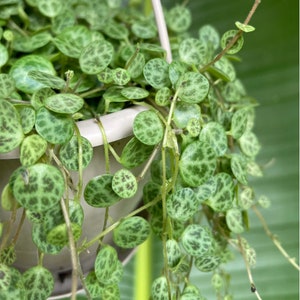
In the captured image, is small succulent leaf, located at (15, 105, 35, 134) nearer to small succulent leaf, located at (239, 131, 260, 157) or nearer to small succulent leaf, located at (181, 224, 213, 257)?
small succulent leaf, located at (181, 224, 213, 257)

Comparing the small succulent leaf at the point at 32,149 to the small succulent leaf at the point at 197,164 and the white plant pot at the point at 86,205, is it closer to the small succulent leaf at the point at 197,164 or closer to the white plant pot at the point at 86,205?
the white plant pot at the point at 86,205

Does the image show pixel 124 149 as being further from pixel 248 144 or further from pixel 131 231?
pixel 248 144

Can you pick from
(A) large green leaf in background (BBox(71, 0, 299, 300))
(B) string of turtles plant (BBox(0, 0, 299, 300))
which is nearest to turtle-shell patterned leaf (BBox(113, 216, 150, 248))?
(B) string of turtles plant (BBox(0, 0, 299, 300))

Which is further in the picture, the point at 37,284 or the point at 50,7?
the point at 50,7

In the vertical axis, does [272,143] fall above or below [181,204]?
above

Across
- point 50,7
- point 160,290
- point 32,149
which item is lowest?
point 160,290

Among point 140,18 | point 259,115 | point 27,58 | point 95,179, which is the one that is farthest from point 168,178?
→ point 259,115

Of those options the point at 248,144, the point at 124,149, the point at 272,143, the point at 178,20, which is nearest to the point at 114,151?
the point at 124,149
